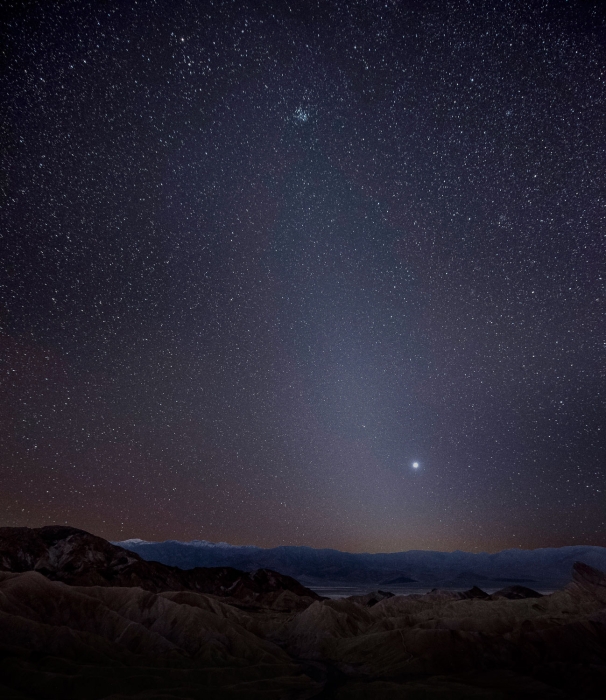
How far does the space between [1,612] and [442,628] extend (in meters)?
113

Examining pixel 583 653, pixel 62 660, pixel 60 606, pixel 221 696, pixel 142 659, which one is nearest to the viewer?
pixel 221 696

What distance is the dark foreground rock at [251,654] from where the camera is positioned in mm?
95812

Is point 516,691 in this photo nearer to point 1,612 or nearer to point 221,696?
point 221,696

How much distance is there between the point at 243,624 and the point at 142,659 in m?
54.4

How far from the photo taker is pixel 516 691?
3898 inches

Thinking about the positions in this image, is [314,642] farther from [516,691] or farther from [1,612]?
[1,612]

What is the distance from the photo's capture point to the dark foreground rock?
95.8 meters

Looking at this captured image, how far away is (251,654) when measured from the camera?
415ft

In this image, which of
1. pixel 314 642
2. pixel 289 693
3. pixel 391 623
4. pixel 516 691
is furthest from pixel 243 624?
pixel 516 691

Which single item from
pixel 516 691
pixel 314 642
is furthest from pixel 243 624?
pixel 516 691

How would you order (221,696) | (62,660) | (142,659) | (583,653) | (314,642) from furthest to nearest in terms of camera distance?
(314,642)
(583,653)
(142,659)
(62,660)
(221,696)

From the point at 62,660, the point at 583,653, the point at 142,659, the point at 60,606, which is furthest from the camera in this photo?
the point at 60,606

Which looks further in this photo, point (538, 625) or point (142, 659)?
point (538, 625)

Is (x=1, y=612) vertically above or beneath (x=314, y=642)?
above
